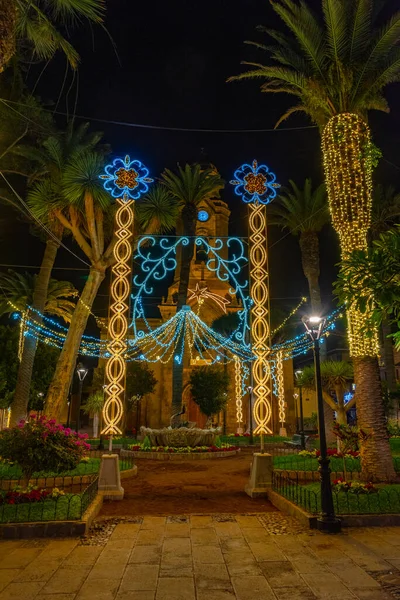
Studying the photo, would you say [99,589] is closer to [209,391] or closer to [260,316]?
[260,316]

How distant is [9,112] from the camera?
20172 mm

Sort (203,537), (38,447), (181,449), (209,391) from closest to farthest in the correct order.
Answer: (203,537)
(38,447)
(181,449)
(209,391)

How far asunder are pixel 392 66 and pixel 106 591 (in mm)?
15833

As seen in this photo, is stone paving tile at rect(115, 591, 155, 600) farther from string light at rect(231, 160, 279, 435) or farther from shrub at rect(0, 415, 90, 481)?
string light at rect(231, 160, 279, 435)

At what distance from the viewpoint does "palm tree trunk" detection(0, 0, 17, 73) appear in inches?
270

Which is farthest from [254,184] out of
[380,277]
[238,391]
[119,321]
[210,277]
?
[210,277]

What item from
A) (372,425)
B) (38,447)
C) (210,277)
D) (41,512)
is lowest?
(41,512)

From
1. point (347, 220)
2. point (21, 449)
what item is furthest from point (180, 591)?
point (347, 220)

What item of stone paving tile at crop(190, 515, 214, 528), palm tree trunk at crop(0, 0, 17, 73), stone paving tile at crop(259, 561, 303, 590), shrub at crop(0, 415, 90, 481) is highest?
palm tree trunk at crop(0, 0, 17, 73)

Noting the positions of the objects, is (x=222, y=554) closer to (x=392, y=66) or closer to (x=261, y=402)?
(x=261, y=402)

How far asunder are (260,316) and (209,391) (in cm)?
2234

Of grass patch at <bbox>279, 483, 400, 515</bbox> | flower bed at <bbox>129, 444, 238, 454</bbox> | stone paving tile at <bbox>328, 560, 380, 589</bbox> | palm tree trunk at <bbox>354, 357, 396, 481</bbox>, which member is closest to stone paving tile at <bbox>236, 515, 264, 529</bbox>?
grass patch at <bbox>279, 483, 400, 515</bbox>

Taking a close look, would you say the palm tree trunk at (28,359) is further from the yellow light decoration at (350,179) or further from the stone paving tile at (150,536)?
the yellow light decoration at (350,179)

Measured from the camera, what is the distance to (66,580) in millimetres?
6004
